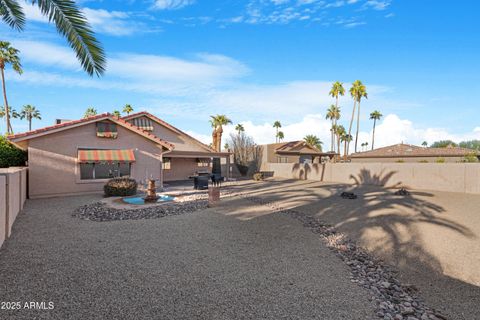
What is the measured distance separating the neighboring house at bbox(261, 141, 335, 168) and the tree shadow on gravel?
22209 millimetres

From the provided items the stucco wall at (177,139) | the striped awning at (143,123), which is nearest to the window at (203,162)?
the stucco wall at (177,139)

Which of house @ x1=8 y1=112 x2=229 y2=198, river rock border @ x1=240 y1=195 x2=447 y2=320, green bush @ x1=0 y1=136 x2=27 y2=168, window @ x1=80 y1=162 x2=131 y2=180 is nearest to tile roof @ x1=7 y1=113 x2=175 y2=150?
house @ x1=8 y1=112 x2=229 y2=198

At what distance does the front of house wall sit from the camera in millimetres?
18094

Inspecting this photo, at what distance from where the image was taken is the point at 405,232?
9070mm

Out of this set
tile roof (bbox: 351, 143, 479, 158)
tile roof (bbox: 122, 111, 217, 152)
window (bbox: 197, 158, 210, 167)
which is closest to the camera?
tile roof (bbox: 122, 111, 217, 152)

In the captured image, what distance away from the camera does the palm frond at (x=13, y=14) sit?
697cm

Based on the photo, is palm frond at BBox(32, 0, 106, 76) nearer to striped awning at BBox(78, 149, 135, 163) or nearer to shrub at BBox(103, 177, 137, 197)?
shrub at BBox(103, 177, 137, 197)

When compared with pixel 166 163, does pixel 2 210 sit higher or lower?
lower

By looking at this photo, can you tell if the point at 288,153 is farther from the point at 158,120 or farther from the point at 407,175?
the point at 158,120

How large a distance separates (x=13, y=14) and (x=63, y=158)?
1050cm

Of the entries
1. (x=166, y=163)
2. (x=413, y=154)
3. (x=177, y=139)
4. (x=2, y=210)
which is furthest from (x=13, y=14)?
(x=413, y=154)

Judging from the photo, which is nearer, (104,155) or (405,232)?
(405,232)

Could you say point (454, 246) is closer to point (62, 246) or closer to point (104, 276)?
point (104, 276)

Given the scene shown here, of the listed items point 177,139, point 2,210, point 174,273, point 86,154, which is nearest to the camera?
point 174,273
